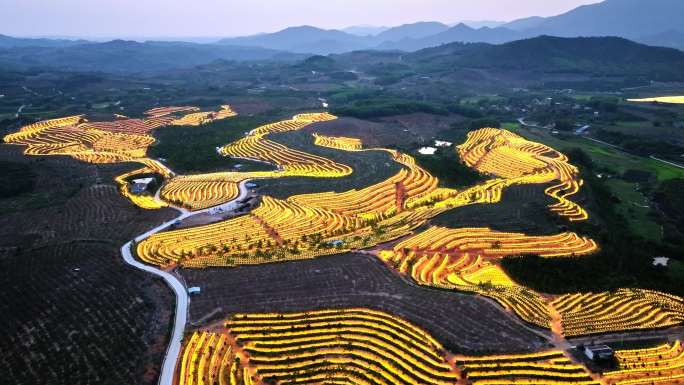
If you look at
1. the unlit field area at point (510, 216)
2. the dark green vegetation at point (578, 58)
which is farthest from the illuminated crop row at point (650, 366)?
the dark green vegetation at point (578, 58)

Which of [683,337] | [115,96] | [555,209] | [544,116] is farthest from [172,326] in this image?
[115,96]

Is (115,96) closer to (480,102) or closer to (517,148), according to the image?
(480,102)

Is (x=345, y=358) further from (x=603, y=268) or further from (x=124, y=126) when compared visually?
(x=124, y=126)

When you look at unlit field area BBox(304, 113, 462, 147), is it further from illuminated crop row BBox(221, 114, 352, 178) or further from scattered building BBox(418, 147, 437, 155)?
illuminated crop row BBox(221, 114, 352, 178)

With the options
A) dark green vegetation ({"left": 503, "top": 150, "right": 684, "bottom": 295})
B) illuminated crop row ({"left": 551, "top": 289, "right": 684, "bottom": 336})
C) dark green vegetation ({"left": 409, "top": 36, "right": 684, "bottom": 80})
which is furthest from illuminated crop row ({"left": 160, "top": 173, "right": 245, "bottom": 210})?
dark green vegetation ({"left": 409, "top": 36, "right": 684, "bottom": 80})

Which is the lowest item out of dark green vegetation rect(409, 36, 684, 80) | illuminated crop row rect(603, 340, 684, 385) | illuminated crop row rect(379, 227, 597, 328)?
illuminated crop row rect(379, 227, 597, 328)

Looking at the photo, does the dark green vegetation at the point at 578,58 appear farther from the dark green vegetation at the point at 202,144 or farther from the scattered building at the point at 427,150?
the scattered building at the point at 427,150
